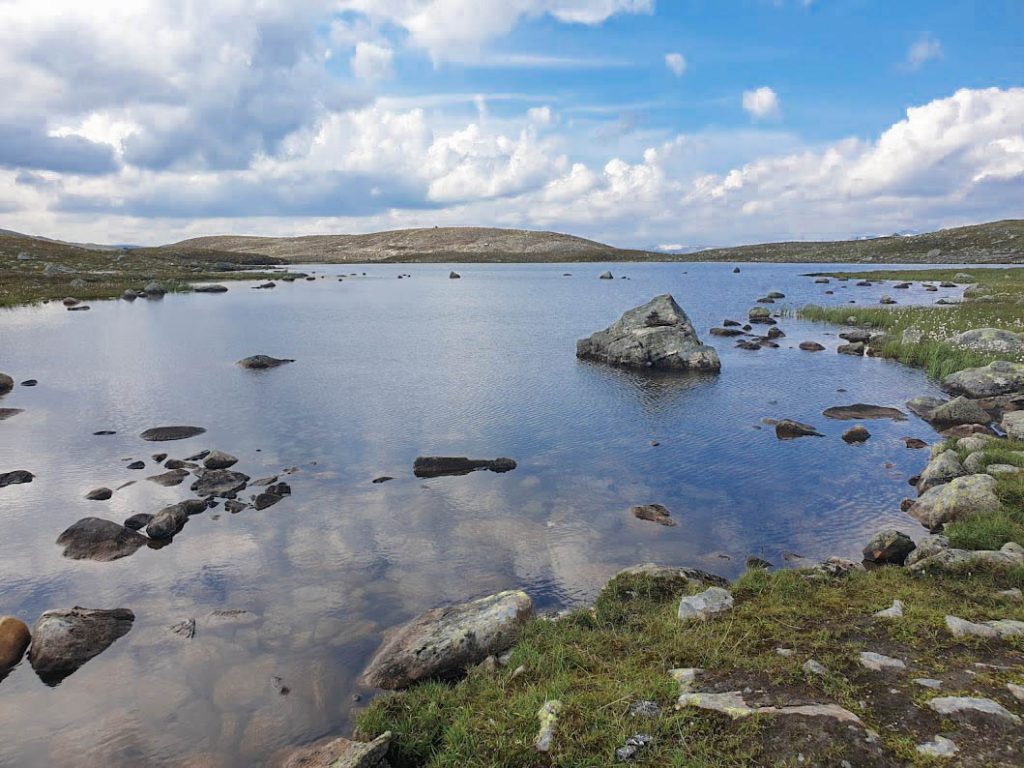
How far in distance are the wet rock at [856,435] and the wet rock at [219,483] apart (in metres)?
26.4

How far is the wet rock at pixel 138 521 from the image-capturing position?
19.9m

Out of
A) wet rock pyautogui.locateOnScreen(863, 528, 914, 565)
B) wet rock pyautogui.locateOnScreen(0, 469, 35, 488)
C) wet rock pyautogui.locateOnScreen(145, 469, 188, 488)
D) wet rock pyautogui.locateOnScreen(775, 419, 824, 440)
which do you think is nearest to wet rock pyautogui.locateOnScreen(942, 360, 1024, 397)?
wet rock pyautogui.locateOnScreen(775, 419, 824, 440)

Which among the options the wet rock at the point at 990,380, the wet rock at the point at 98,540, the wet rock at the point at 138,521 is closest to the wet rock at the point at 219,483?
the wet rock at the point at 138,521

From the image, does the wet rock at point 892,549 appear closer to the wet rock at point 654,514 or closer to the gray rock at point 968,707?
the wet rock at point 654,514

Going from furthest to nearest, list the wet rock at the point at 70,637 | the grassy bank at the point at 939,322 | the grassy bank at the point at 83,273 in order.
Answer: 1. the grassy bank at the point at 83,273
2. the grassy bank at the point at 939,322
3. the wet rock at the point at 70,637

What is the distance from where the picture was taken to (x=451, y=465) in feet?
81.9

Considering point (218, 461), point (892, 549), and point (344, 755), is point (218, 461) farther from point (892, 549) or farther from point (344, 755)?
point (892, 549)

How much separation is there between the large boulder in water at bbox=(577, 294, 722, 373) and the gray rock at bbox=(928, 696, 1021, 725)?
3651 centimetres

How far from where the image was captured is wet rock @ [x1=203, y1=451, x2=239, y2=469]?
82.4 ft

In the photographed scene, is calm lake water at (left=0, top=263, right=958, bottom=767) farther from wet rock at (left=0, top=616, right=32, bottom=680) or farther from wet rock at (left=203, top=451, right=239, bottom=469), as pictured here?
wet rock at (left=203, top=451, right=239, bottom=469)

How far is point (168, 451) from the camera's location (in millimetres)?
27234

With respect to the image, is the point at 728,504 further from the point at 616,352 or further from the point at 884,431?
the point at 616,352

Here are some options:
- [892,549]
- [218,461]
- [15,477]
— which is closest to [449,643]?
[892,549]

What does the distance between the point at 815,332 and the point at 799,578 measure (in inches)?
2108
